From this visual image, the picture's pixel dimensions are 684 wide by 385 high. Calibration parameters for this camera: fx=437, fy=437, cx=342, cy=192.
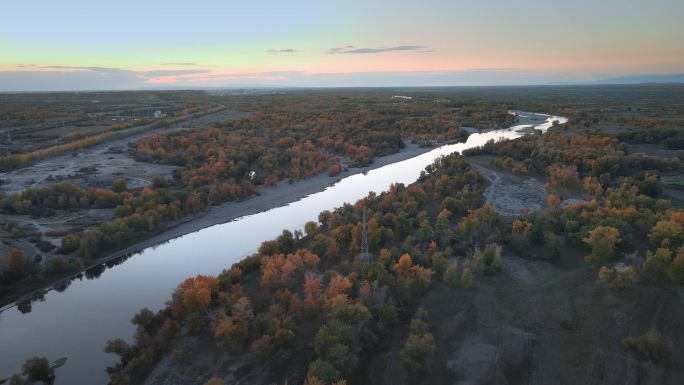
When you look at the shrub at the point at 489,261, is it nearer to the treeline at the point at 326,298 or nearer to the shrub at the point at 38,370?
the treeline at the point at 326,298

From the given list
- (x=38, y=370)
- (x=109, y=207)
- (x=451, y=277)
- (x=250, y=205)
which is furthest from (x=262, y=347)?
(x=109, y=207)

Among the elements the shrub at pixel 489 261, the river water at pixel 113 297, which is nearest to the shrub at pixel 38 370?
the river water at pixel 113 297

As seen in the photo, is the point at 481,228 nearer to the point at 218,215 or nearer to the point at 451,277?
the point at 451,277

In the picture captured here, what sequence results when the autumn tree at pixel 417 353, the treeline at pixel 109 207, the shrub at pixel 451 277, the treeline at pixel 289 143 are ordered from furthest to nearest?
the treeline at pixel 289 143 → the treeline at pixel 109 207 → the shrub at pixel 451 277 → the autumn tree at pixel 417 353

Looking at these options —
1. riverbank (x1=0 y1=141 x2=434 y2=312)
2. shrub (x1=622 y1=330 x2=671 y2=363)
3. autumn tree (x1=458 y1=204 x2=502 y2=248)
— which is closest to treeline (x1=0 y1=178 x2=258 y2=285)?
riverbank (x1=0 y1=141 x2=434 y2=312)

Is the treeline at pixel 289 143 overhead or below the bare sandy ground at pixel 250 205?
overhead

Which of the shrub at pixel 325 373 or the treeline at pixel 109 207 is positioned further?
the treeline at pixel 109 207

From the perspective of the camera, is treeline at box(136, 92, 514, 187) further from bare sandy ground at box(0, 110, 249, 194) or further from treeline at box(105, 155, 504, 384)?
treeline at box(105, 155, 504, 384)
